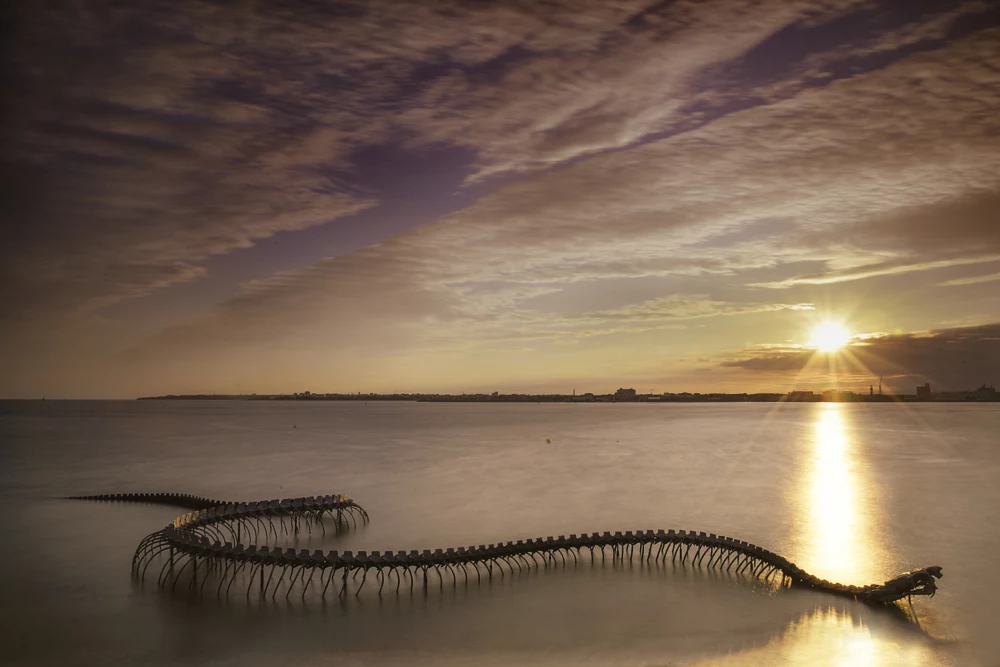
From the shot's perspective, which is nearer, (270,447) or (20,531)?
(20,531)

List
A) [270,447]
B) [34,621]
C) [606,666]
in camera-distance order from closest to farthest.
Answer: [606,666], [34,621], [270,447]

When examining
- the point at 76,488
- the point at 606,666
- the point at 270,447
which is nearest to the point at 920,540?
the point at 606,666

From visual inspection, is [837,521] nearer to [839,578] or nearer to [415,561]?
[839,578]

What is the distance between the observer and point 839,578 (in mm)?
28484

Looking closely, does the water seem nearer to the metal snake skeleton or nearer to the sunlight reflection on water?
the sunlight reflection on water

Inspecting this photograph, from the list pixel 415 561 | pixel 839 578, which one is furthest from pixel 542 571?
pixel 839 578

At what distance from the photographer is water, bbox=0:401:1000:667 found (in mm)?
19484

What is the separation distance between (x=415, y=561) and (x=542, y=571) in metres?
6.37

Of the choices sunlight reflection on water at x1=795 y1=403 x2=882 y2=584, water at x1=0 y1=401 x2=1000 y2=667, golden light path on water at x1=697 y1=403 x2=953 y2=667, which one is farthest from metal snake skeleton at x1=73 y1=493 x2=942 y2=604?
sunlight reflection on water at x1=795 y1=403 x2=882 y2=584

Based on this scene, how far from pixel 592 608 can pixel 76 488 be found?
4849 centimetres

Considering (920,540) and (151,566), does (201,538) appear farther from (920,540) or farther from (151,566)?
(920,540)

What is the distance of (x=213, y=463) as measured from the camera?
237 feet

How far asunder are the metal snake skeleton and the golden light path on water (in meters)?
2.34

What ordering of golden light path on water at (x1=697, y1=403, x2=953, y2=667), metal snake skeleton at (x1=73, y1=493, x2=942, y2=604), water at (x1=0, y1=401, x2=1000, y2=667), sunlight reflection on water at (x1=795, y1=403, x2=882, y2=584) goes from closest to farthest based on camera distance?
golden light path on water at (x1=697, y1=403, x2=953, y2=667), water at (x1=0, y1=401, x2=1000, y2=667), metal snake skeleton at (x1=73, y1=493, x2=942, y2=604), sunlight reflection on water at (x1=795, y1=403, x2=882, y2=584)
